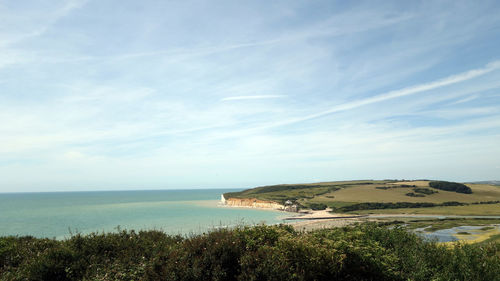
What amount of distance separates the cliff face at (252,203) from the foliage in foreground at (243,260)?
9905 centimetres

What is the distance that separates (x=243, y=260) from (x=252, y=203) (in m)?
116

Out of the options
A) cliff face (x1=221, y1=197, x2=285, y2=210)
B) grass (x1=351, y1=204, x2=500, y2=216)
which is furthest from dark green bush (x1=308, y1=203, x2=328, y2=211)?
grass (x1=351, y1=204, x2=500, y2=216)

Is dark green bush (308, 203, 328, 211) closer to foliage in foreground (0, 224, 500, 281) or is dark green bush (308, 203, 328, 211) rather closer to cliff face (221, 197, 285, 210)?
cliff face (221, 197, 285, 210)

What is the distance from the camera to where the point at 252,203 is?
122 meters

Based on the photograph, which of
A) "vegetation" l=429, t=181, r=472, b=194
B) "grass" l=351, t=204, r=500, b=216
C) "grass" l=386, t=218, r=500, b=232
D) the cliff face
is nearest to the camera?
"grass" l=386, t=218, r=500, b=232

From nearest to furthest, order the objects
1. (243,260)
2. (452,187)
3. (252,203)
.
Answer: (243,260), (252,203), (452,187)

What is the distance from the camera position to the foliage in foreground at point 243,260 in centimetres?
814

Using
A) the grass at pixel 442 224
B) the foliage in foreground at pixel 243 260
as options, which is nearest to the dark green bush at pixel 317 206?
the grass at pixel 442 224

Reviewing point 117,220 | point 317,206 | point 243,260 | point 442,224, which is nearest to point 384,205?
point 317,206

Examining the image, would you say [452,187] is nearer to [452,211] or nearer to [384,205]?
[384,205]

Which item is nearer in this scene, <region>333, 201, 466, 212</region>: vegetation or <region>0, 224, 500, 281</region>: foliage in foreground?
<region>0, 224, 500, 281</region>: foliage in foreground

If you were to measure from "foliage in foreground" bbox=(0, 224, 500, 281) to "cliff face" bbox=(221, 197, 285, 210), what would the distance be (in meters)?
99.1

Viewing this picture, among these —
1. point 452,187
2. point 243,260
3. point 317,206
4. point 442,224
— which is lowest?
point 317,206

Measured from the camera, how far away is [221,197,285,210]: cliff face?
112375mm
